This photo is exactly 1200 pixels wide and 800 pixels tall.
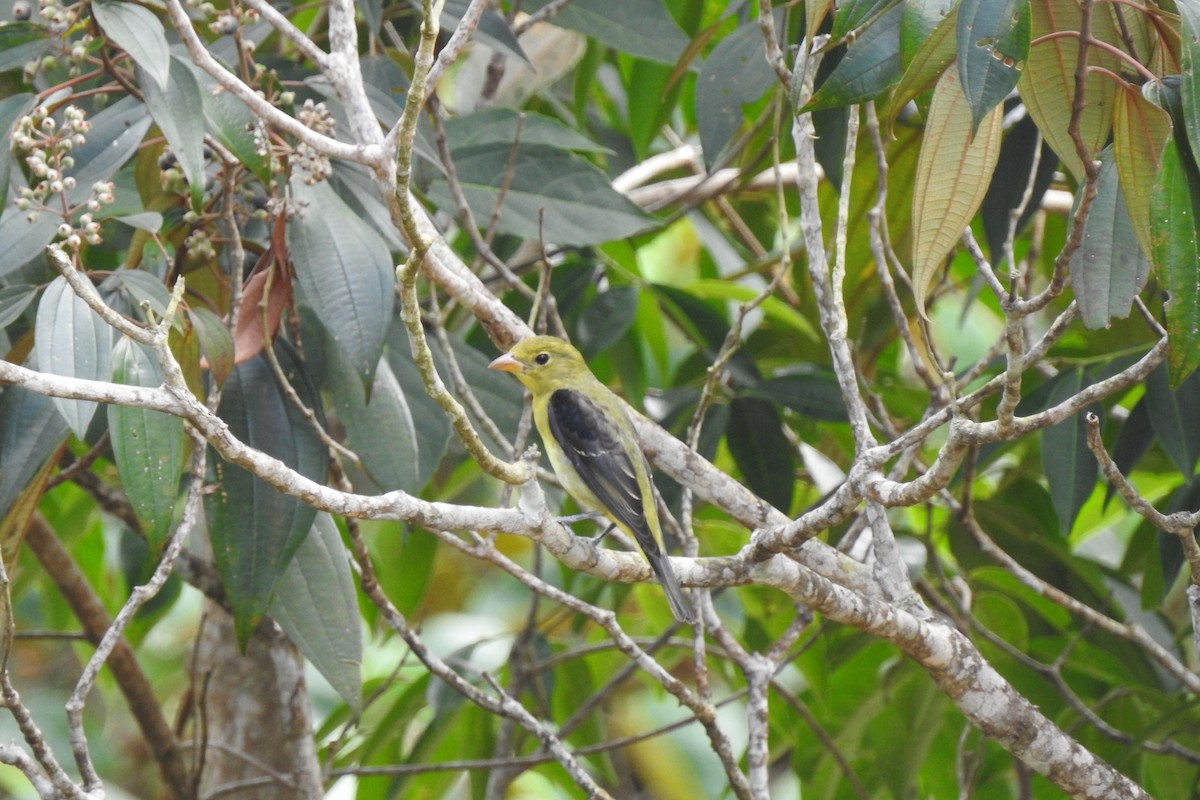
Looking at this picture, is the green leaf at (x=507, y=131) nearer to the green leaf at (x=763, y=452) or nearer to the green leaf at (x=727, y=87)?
the green leaf at (x=727, y=87)

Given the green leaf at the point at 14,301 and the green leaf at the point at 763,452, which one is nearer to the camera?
the green leaf at the point at 14,301

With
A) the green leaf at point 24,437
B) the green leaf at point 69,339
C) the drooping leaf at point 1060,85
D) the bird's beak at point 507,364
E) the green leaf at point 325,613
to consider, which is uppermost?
the drooping leaf at point 1060,85

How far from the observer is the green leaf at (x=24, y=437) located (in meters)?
2.49

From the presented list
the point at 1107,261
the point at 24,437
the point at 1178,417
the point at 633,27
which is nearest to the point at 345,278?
the point at 24,437

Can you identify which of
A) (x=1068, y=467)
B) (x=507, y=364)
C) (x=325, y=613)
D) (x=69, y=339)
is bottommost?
(x=325, y=613)

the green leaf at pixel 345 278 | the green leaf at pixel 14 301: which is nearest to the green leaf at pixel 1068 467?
the green leaf at pixel 345 278

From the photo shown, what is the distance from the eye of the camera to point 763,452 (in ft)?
12.2

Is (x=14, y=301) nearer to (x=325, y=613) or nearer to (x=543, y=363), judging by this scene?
(x=325, y=613)

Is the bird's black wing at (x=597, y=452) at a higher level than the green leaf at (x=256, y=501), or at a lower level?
lower

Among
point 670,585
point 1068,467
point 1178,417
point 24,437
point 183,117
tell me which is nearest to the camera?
point 183,117

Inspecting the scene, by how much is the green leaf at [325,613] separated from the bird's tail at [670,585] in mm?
705

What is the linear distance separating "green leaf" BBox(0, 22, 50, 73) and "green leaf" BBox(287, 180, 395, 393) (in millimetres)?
575

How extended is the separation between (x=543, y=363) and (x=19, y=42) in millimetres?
1731

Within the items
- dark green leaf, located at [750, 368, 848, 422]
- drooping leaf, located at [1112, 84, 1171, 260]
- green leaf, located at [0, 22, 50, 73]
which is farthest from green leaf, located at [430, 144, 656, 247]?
drooping leaf, located at [1112, 84, 1171, 260]
